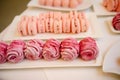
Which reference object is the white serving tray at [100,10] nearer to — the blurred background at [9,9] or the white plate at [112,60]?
the white plate at [112,60]

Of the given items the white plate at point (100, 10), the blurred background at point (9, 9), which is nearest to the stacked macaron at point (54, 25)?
the white plate at point (100, 10)

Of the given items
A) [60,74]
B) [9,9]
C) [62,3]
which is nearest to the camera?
[60,74]

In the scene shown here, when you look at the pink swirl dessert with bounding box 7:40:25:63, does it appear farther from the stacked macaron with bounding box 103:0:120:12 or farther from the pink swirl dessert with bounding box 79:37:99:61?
the stacked macaron with bounding box 103:0:120:12

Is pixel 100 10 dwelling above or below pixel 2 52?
above

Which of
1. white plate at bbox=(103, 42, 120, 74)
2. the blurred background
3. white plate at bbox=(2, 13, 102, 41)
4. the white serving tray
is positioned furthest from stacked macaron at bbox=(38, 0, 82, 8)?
the blurred background

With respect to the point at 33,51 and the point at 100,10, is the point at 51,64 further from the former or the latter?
the point at 100,10

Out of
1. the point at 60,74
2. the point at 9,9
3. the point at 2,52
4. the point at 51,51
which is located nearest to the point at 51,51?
the point at 51,51

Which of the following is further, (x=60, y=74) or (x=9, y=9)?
(x=9, y=9)
